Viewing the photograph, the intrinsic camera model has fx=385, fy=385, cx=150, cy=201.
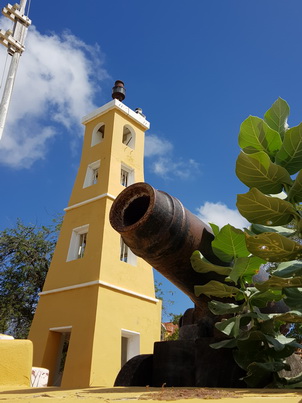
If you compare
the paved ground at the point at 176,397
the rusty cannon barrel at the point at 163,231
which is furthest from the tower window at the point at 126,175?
the paved ground at the point at 176,397

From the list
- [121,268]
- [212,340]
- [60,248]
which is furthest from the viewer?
[60,248]

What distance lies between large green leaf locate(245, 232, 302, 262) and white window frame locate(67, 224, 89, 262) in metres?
9.17

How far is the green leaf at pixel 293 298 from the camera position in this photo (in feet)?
5.55

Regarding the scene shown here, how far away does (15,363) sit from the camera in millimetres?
2916

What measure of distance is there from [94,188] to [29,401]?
33.2 ft

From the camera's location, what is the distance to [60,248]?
422 inches

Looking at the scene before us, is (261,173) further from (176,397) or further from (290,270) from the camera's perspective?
(176,397)

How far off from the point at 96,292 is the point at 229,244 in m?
7.31

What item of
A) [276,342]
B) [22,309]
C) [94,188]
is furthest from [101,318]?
[276,342]

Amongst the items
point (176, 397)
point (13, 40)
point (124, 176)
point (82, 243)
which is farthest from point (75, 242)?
point (176, 397)

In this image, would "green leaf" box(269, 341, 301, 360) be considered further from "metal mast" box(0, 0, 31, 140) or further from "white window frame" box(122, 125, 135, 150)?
"white window frame" box(122, 125, 135, 150)

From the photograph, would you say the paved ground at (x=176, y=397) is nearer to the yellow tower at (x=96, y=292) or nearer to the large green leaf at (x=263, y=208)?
the large green leaf at (x=263, y=208)

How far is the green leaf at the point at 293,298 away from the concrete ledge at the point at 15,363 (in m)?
2.11

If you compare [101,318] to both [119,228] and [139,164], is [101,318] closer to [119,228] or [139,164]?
[139,164]
